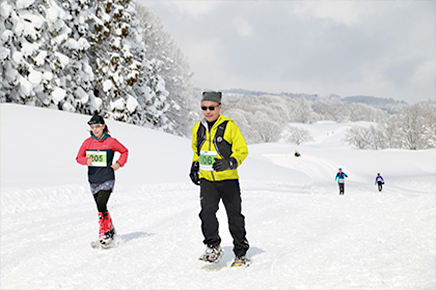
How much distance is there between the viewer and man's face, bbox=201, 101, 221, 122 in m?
3.87

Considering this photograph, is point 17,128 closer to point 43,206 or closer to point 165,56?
point 43,206

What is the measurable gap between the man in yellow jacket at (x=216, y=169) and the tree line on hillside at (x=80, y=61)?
1597 cm

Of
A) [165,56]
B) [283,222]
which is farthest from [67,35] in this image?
[283,222]

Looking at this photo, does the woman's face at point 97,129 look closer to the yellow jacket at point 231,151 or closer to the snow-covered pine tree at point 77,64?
the yellow jacket at point 231,151

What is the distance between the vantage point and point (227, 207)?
403 centimetres

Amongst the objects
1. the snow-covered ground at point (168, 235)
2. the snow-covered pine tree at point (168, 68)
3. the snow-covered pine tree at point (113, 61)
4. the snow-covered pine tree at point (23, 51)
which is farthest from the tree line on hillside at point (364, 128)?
the snow-covered pine tree at point (23, 51)

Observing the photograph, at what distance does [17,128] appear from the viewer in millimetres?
13477

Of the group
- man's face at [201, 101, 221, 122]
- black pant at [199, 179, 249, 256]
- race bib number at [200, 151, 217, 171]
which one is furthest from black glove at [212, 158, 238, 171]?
man's face at [201, 101, 221, 122]

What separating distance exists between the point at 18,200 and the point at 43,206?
0.59 m

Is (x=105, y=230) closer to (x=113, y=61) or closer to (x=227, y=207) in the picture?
(x=227, y=207)

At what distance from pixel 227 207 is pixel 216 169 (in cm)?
61

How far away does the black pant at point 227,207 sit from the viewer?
3957 millimetres

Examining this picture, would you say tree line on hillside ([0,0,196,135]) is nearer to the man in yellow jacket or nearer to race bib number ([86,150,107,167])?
race bib number ([86,150,107,167])

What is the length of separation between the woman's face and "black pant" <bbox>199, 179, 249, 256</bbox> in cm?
200
